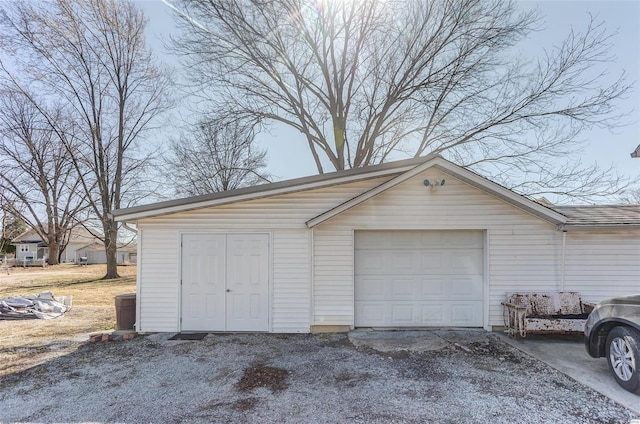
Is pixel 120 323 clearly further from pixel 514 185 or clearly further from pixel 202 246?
pixel 514 185

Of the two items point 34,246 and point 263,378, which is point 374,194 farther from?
point 34,246

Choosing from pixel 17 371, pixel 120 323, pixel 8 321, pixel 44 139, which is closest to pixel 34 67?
pixel 44 139

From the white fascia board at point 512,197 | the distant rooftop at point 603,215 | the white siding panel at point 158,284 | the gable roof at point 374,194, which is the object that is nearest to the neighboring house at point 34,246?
the white siding panel at point 158,284

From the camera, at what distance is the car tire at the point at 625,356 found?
3879 mm

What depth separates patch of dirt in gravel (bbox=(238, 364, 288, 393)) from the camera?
4.35 meters

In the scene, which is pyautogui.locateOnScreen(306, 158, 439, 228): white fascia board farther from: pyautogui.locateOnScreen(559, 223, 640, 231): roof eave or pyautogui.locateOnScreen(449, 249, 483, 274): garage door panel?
pyautogui.locateOnScreen(559, 223, 640, 231): roof eave

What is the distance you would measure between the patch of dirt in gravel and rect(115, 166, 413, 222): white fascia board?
3287 mm

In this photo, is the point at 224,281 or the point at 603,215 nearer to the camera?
the point at 224,281

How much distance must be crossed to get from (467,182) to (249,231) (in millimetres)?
4592

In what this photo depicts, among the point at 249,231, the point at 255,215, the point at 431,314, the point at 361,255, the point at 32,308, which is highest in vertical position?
the point at 255,215

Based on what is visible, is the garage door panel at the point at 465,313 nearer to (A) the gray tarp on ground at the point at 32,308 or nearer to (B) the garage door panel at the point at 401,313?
(B) the garage door panel at the point at 401,313

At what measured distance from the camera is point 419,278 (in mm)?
7160

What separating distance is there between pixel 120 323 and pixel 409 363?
5.96 metres

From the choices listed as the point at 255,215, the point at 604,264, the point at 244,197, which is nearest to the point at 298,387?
the point at 255,215
